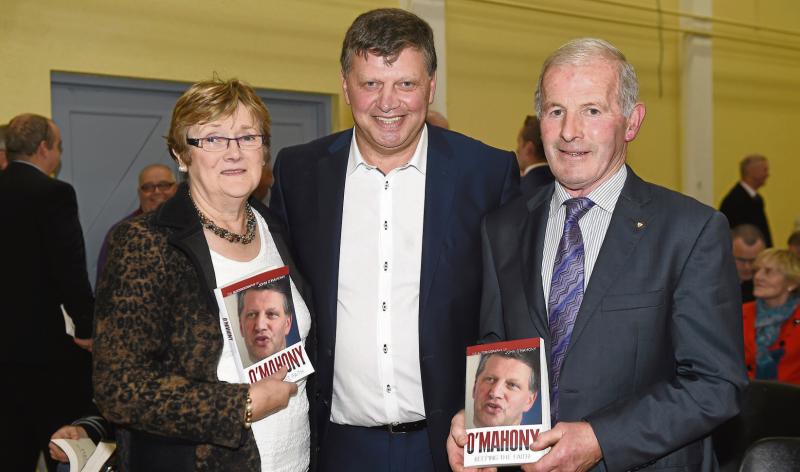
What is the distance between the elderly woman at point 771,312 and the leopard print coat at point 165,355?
12.5 ft

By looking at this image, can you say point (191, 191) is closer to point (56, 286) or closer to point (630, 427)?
point (630, 427)

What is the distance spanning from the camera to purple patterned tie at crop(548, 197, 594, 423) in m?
2.23

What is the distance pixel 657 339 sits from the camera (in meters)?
2.17

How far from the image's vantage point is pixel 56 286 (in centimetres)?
479

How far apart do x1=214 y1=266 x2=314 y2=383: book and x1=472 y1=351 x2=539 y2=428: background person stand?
496mm

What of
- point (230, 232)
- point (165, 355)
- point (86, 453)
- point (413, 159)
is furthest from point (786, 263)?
point (165, 355)

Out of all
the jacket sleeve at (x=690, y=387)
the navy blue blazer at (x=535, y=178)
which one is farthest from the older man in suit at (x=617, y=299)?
the navy blue blazer at (x=535, y=178)

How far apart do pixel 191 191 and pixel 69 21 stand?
13.1 ft

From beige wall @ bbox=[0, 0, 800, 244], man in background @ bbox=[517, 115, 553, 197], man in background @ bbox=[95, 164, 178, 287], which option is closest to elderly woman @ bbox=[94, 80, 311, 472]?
man in background @ bbox=[517, 115, 553, 197]

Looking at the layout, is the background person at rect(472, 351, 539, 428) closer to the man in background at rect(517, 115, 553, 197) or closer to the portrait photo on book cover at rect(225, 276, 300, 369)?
the portrait photo on book cover at rect(225, 276, 300, 369)

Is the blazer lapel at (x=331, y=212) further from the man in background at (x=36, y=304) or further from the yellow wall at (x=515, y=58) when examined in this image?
the yellow wall at (x=515, y=58)

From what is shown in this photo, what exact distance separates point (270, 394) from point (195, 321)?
0.27 metres

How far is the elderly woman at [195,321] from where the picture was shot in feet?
7.25

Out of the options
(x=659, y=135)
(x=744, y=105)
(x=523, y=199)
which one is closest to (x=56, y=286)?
(x=523, y=199)
